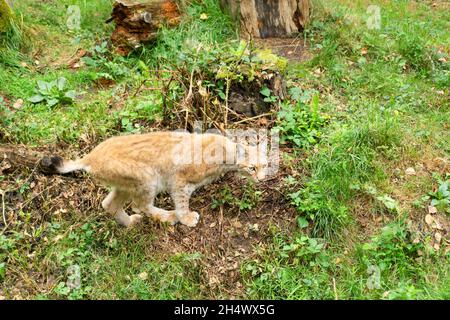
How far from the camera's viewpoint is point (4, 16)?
7750 millimetres

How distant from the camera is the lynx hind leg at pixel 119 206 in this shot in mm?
5324

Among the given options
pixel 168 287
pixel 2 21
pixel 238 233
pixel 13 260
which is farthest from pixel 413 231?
pixel 2 21

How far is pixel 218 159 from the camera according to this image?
5531 mm

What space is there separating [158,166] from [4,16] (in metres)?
4.13

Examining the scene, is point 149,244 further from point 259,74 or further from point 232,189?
point 259,74

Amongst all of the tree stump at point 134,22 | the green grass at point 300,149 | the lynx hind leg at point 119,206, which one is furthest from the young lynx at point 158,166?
the tree stump at point 134,22

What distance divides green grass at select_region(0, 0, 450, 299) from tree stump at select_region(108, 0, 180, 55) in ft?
0.60

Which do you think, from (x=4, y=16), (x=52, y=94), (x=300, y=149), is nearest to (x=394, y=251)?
(x=300, y=149)

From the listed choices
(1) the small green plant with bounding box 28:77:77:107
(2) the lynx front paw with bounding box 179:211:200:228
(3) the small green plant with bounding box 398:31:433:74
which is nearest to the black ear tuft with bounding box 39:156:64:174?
(2) the lynx front paw with bounding box 179:211:200:228

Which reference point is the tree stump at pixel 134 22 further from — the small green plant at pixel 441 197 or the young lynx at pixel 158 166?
the small green plant at pixel 441 197

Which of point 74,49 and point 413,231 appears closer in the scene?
point 413,231

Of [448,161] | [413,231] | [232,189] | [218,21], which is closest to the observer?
[413,231]

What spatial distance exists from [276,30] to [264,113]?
2609 millimetres

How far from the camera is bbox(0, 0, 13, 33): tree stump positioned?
7.73 meters
